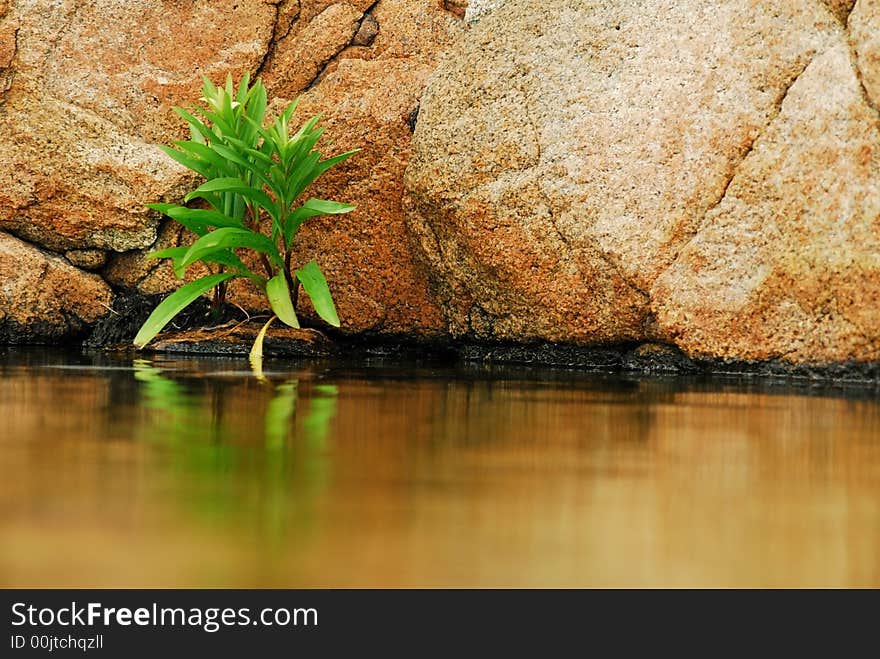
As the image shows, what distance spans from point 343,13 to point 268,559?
161 inches

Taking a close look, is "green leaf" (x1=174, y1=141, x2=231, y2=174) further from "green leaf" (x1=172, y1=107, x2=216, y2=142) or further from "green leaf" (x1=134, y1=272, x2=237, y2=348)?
"green leaf" (x1=134, y1=272, x2=237, y2=348)

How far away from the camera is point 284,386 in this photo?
2848 mm

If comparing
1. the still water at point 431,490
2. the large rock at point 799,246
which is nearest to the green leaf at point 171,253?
the still water at point 431,490

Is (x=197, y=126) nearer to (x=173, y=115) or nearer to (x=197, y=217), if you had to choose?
(x=197, y=217)

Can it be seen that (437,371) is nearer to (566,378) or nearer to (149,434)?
(566,378)

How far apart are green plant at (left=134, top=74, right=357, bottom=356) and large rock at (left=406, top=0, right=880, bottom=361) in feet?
1.52

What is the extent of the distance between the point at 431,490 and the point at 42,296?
367 centimetres

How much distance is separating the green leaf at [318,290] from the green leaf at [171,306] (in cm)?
33

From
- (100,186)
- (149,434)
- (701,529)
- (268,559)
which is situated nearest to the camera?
(268,559)

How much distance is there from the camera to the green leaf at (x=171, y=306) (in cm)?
393

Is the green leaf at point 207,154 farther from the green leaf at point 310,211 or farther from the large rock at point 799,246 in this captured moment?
the large rock at point 799,246

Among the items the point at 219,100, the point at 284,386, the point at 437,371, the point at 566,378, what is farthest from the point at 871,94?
the point at 219,100

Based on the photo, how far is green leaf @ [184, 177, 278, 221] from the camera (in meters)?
3.89

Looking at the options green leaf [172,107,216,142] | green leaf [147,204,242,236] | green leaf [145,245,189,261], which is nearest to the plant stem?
green leaf [147,204,242,236]
